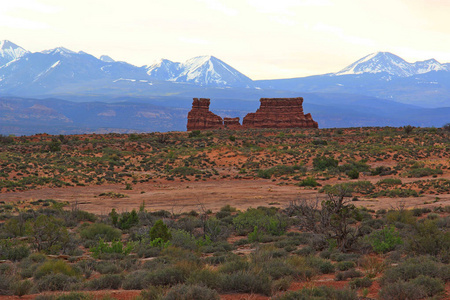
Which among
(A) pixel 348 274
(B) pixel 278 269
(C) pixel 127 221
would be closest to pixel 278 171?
(C) pixel 127 221

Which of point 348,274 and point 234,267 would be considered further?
point 348,274

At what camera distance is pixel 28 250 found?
1386 centimetres

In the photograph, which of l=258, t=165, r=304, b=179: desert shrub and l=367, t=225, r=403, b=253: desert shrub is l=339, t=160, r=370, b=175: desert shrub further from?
l=367, t=225, r=403, b=253: desert shrub

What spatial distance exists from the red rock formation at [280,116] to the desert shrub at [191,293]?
91.6 metres

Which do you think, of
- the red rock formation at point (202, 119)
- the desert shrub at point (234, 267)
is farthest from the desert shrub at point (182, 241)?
the red rock formation at point (202, 119)

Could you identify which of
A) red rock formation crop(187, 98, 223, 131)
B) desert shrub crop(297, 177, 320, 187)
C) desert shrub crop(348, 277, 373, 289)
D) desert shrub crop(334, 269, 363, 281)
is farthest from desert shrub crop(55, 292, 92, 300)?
red rock formation crop(187, 98, 223, 131)

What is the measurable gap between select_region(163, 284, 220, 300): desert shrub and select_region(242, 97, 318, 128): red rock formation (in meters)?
91.6

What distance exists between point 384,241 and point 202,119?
9139 centimetres

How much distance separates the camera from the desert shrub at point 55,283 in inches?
379

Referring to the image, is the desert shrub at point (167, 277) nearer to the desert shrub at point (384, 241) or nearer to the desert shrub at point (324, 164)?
the desert shrub at point (384, 241)

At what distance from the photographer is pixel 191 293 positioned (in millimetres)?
Answer: 8234

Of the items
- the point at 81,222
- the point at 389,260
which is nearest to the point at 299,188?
the point at 81,222

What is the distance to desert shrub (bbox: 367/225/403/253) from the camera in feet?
44.7

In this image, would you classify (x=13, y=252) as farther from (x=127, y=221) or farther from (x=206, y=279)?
(x=206, y=279)
